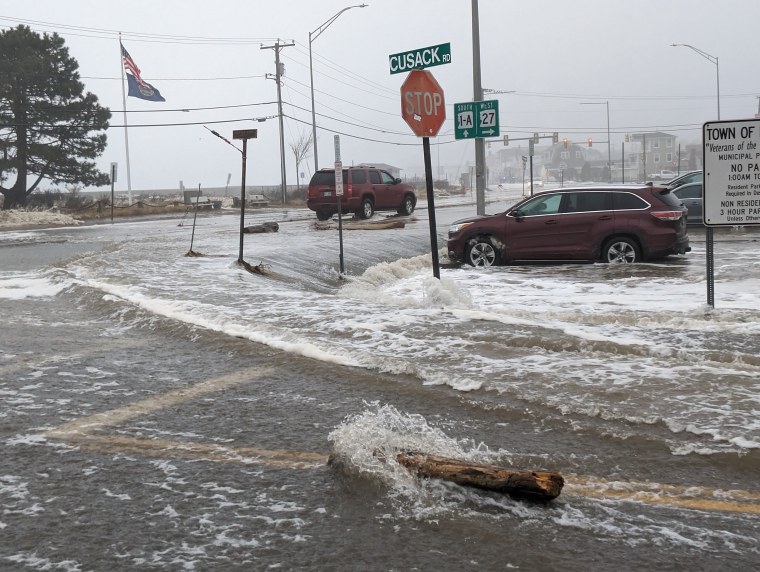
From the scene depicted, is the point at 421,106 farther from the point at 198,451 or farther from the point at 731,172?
the point at 198,451

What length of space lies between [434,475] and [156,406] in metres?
2.43

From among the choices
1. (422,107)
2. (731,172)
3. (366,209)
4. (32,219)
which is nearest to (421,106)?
(422,107)

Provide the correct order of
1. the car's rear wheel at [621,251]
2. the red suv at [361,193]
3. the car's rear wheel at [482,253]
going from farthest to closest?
the red suv at [361,193] < the car's rear wheel at [482,253] < the car's rear wheel at [621,251]

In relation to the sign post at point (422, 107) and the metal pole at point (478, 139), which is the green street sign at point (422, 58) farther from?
the metal pole at point (478, 139)

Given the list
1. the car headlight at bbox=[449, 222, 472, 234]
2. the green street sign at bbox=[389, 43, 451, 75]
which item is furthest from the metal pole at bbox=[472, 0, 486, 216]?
the green street sign at bbox=[389, 43, 451, 75]

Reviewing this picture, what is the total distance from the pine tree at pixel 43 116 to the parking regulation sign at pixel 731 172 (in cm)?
4125

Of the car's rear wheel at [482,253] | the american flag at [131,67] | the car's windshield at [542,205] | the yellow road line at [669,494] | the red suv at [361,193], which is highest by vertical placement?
the american flag at [131,67]

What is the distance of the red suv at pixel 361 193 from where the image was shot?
29984mm

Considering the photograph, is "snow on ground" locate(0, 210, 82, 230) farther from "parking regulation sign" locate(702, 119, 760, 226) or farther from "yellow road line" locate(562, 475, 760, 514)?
"yellow road line" locate(562, 475, 760, 514)

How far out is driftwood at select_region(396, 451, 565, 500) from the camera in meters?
4.07

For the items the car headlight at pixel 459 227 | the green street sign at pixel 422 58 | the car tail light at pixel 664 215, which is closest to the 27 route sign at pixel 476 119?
the car headlight at pixel 459 227

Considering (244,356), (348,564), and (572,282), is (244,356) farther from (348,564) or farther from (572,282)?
(572,282)

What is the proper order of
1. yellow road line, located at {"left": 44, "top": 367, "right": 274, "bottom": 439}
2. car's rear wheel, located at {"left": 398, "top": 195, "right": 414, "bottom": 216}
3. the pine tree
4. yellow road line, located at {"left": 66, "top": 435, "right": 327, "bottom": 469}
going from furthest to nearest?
the pine tree
car's rear wheel, located at {"left": 398, "top": 195, "right": 414, "bottom": 216}
yellow road line, located at {"left": 44, "top": 367, "right": 274, "bottom": 439}
yellow road line, located at {"left": 66, "top": 435, "right": 327, "bottom": 469}

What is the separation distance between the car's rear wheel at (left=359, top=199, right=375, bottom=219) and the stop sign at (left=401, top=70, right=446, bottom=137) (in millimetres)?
20478
